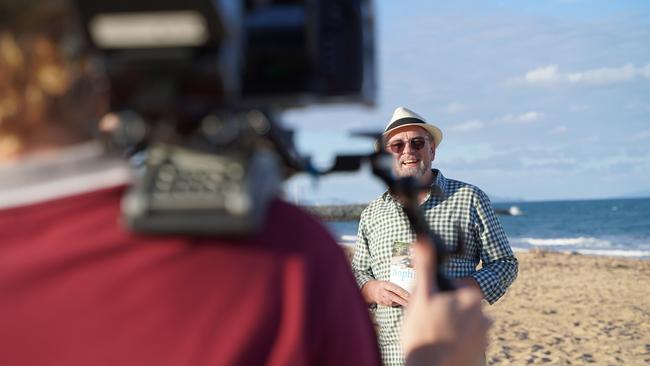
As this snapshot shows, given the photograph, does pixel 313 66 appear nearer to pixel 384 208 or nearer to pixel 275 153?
pixel 275 153

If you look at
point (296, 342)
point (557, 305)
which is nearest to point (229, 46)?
point (296, 342)

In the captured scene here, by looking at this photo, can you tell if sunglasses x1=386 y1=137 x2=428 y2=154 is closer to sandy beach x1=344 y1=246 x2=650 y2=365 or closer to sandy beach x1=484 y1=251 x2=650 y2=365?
sandy beach x1=484 y1=251 x2=650 y2=365

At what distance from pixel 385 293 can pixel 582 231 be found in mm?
45023

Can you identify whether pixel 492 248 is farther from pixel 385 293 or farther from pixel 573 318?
pixel 573 318

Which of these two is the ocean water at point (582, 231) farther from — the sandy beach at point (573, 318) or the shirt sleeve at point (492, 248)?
the shirt sleeve at point (492, 248)

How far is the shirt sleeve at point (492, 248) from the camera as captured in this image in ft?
14.7

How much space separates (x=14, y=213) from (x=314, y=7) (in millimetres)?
413

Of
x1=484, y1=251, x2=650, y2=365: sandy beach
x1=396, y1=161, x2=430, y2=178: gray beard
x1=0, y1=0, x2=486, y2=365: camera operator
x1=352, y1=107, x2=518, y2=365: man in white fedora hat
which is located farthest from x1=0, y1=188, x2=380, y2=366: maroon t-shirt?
x1=484, y1=251, x2=650, y2=365: sandy beach

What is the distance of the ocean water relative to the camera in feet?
119

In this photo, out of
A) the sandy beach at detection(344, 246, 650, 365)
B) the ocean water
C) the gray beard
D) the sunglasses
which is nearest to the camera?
the gray beard

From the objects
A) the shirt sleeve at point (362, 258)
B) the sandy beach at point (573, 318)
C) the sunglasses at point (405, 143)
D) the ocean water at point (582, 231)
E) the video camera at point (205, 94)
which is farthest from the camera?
the ocean water at point (582, 231)

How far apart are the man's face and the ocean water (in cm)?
2430

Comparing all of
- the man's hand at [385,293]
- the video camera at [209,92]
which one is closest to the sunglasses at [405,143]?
the man's hand at [385,293]

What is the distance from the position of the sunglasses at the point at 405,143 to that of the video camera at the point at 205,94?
4134 mm
